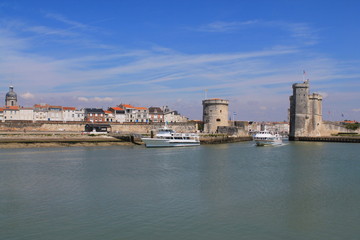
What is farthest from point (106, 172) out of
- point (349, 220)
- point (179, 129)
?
point (179, 129)

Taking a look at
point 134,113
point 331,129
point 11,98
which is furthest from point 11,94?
point 331,129

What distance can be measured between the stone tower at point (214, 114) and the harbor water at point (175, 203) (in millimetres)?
36027

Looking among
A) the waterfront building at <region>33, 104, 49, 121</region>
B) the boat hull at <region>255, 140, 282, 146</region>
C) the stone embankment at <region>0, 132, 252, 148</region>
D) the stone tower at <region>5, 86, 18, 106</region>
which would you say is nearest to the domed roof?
the stone tower at <region>5, 86, 18, 106</region>

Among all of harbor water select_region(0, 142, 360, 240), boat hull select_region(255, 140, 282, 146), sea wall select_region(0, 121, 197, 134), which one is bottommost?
harbor water select_region(0, 142, 360, 240)

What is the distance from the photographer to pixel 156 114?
9038cm

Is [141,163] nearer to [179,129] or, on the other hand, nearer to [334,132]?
[179,129]

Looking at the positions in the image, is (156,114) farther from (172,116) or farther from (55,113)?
(55,113)

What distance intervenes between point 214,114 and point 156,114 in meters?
34.2

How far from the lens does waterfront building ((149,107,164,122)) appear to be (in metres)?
89.2

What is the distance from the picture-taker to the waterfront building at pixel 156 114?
8919 cm

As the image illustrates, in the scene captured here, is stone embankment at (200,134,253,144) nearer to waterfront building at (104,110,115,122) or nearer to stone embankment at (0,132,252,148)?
stone embankment at (0,132,252,148)

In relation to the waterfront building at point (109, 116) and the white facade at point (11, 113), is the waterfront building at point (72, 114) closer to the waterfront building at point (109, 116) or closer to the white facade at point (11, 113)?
the waterfront building at point (109, 116)

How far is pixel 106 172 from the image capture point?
20062 millimetres

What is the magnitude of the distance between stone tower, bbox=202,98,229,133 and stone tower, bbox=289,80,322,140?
11.1 meters
